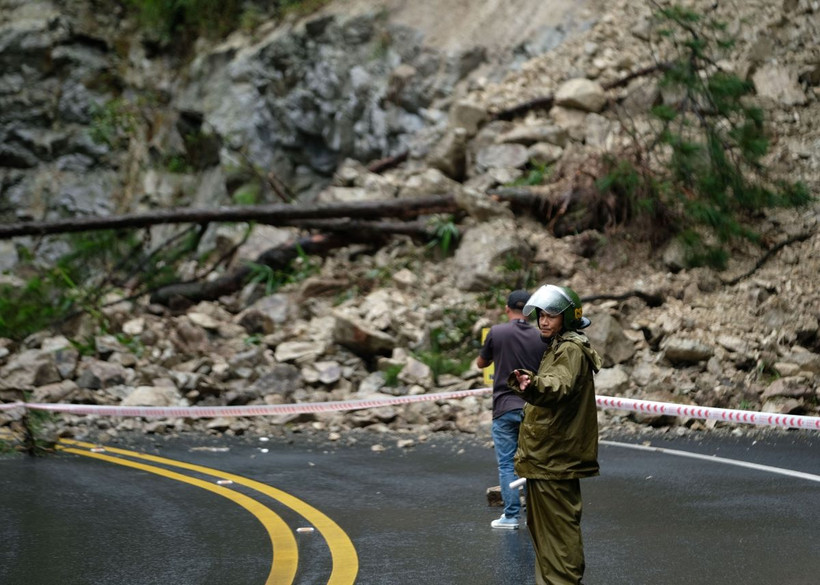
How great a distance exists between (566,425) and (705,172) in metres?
11.9

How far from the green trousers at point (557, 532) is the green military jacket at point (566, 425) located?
8 cm

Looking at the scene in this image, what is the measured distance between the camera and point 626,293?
15.1 metres

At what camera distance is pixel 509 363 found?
691 cm

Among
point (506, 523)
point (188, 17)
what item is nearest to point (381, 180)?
point (188, 17)

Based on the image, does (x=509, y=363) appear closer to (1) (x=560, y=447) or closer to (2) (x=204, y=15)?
(1) (x=560, y=447)

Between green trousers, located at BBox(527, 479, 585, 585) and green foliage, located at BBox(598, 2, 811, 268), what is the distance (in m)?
11.5

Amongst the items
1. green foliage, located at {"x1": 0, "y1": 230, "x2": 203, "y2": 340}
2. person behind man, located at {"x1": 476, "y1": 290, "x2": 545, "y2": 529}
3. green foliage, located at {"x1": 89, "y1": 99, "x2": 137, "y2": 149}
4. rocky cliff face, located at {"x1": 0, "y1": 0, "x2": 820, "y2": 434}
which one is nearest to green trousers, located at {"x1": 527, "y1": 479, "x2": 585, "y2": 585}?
person behind man, located at {"x1": 476, "y1": 290, "x2": 545, "y2": 529}

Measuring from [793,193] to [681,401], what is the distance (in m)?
5.62

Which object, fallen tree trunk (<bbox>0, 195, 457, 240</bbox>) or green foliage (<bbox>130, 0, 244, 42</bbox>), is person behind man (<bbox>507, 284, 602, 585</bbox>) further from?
green foliage (<bbox>130, 0, 244, 42</bbox>)

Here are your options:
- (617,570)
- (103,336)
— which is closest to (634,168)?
(103,336)

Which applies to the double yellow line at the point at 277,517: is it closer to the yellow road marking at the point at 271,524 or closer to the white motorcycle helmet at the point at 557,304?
the yellow road marking at the point at 271,524

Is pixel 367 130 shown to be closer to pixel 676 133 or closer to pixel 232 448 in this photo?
pixel 676 133

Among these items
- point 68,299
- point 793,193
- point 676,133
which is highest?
point 676,133

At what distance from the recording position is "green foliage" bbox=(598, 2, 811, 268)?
15367mm
